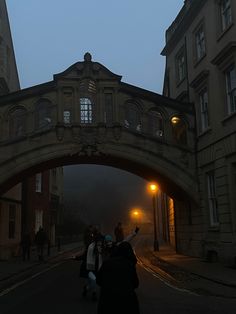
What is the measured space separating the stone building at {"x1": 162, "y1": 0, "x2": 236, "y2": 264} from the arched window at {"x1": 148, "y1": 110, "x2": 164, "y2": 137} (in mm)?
1864

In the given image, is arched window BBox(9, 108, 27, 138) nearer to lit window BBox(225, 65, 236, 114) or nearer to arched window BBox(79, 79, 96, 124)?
arched window BBox(79, 79, 96, 124)

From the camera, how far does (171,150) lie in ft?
85.6

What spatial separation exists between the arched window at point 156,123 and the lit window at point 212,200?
380cm

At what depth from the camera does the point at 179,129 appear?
89.7ft

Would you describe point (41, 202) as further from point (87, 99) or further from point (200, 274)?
point (200, 274)

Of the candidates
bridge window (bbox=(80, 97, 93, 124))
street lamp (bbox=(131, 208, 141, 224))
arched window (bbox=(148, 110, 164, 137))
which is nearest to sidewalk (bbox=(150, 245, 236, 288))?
arched window (bbox=(148, 110, 164, 137))

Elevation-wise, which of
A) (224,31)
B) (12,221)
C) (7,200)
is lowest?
(12,221)

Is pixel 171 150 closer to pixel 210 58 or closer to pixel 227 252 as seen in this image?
pixel 210 58

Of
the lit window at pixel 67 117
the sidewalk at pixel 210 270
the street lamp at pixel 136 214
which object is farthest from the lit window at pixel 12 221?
the street lamp at pixel 136 214

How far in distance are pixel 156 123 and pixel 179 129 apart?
1403mm

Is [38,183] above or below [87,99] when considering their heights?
below

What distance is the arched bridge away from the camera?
2550 cm

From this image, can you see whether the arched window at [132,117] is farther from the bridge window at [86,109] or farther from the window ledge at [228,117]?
the window ledge at [228,117]

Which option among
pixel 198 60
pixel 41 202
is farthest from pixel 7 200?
pixel 198 60
